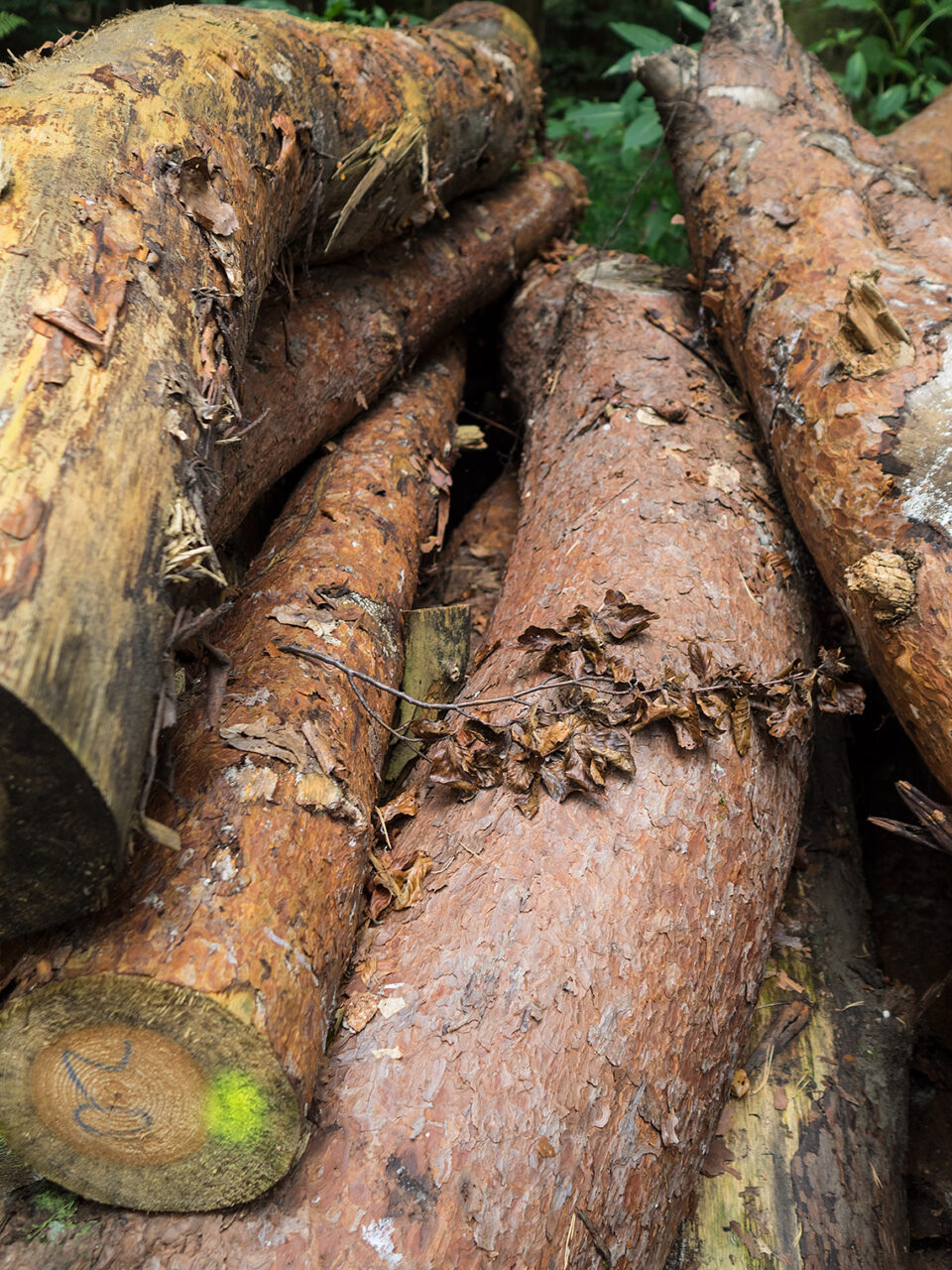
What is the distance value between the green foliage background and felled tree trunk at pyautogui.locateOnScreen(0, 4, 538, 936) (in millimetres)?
1705

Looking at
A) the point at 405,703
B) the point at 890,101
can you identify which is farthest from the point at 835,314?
the point at 890,101

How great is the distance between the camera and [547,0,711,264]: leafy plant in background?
15.0 feet

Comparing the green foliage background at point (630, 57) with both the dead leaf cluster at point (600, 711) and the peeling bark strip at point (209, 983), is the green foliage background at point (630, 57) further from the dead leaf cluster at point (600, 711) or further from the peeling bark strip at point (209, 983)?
the peeling bark strip at point (209, 983)

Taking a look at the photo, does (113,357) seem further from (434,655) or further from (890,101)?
(890,101)

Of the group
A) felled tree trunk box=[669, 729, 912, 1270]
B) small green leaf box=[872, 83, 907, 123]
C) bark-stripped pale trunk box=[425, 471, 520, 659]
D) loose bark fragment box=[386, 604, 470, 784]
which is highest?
small green leaf box=[872, 83, 907, 123]

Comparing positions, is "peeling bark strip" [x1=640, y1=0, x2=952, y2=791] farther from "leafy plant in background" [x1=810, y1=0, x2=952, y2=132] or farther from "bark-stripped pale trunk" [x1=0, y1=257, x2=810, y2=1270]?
"leafy plant in background" [x1=810, y1=0, x2=952, y2=132]

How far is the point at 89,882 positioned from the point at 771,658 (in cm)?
167

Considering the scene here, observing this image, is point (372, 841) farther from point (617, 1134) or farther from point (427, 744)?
point (617, 1134)

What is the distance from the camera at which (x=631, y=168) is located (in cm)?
512

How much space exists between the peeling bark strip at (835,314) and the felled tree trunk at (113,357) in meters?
1.48

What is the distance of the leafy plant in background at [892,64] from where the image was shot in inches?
197

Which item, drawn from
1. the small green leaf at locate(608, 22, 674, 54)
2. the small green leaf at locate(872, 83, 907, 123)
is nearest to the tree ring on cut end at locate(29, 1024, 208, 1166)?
the small green leaf at locate(608, 22, 674, 54)

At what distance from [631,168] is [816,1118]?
5.10 metres

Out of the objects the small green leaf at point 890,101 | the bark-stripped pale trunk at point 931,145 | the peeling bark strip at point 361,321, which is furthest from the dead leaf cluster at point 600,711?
the small green leaf at point 890,101
